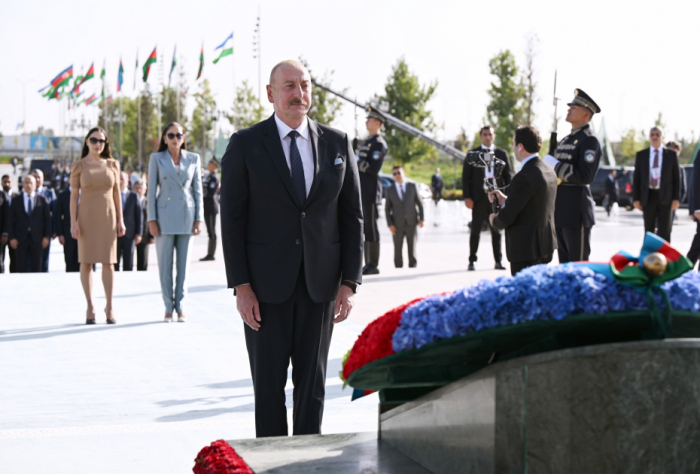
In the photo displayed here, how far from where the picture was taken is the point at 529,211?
6.33 meters

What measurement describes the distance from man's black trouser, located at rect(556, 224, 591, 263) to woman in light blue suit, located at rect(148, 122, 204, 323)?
11.9ft

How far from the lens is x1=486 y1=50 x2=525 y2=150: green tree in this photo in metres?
58.2

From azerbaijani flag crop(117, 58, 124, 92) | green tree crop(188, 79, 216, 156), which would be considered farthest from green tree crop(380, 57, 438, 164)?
azerbaijani flag crop(117, 58, 124, 92)

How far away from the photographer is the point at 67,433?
4348 mm

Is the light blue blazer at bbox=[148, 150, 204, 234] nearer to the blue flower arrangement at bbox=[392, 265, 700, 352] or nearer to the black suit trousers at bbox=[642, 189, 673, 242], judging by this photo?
the blue flower arrangement at bbox=[392, 265, 700, 352]

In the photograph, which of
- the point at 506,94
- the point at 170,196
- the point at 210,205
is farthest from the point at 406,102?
the point at 170,196

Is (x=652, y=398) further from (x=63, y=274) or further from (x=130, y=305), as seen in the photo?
(x=63, y=274)

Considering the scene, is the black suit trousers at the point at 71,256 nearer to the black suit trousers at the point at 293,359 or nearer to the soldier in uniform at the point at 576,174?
the soldier in uniform at the point at 576,174

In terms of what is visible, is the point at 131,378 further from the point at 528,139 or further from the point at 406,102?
the point at 406,102

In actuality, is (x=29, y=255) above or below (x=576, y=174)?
below

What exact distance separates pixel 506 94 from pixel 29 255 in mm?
49432

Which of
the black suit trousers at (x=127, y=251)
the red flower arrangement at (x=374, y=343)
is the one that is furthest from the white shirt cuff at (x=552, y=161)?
the black suit trousers at (x=127, y=251)

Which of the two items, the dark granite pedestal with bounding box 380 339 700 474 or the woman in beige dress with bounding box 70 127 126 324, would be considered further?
the woman in beige dress with bounding box 70 127 126 324

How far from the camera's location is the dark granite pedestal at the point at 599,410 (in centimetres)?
183
